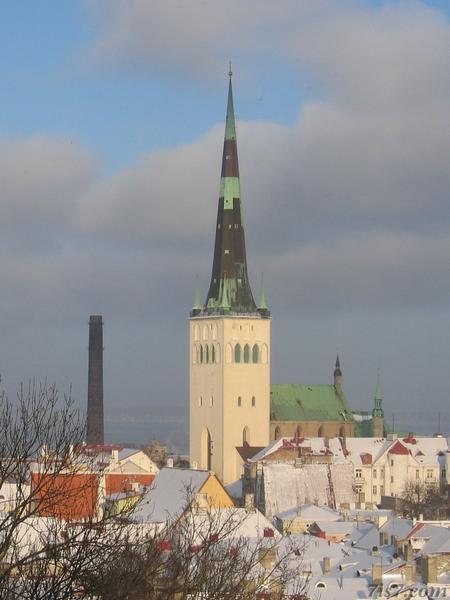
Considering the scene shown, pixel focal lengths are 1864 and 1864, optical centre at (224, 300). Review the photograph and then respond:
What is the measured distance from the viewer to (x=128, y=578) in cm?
2777

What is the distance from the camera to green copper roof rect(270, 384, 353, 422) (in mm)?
140500

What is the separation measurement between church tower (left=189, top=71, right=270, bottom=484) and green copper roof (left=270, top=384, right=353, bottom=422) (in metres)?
4.20

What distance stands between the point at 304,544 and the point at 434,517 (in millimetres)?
34522

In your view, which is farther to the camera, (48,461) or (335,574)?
(335,574)

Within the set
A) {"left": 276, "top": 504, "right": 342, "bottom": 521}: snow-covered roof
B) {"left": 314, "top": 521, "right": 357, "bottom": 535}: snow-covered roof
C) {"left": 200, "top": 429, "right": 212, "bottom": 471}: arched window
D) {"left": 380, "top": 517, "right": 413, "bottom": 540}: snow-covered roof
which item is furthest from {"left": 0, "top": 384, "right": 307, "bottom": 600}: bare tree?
{"left": 200, "top": 429, "right": 212, "bottom": 471}: arched window

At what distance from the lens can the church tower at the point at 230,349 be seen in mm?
134000

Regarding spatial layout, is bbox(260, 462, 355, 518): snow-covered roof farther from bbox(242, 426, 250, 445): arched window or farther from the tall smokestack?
the tall smokestack

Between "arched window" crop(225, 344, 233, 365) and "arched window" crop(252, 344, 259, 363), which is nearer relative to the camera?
"arched window" crop(225, 344, 233, 365)

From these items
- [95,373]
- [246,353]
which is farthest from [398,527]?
[95,373]

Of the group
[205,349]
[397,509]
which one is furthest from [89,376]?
[397,509]

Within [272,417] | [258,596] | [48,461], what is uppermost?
[272,417]

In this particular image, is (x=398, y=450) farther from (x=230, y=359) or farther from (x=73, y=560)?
(x=73, y=560)

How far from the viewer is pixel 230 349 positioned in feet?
447

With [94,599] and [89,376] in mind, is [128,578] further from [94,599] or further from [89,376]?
[89,376]
